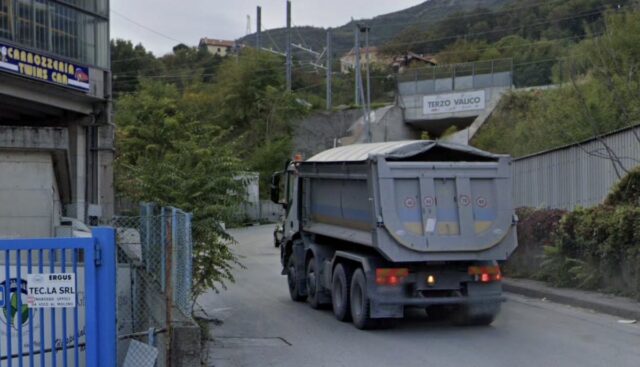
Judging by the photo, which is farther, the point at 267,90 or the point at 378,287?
the point at 267,90

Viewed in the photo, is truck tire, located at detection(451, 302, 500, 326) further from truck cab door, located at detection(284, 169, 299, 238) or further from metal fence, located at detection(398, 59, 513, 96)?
metal fence, located at detection(398, 59, 513, 96)

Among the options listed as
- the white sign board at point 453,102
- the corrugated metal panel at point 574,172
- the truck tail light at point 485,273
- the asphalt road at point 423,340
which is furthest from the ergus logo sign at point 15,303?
the white sign board at point 453,102

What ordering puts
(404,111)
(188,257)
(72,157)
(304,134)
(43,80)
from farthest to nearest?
(304,134) < (404,111) < (72,157) < (43,80) < (188,257)

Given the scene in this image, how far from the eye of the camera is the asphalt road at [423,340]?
10.4m

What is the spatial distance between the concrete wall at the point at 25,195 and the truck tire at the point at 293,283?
4962 mm

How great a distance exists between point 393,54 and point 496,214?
10235 cm

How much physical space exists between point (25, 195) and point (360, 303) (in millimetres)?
6483

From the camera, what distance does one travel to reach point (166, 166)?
1387 cm

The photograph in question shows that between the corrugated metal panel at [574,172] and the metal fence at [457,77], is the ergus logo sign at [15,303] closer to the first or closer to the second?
the corrugated metal panel at [574,172]

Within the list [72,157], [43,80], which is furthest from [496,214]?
[72,157]

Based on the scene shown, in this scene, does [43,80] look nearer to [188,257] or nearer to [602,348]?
[188,257]

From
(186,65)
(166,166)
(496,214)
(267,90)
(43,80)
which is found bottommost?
(496,214)

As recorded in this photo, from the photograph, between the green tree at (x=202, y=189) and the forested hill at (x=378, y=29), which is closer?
the green tree at (x=202, y=189)

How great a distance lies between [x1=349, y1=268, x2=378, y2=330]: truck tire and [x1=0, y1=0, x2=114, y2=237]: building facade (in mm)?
7203
